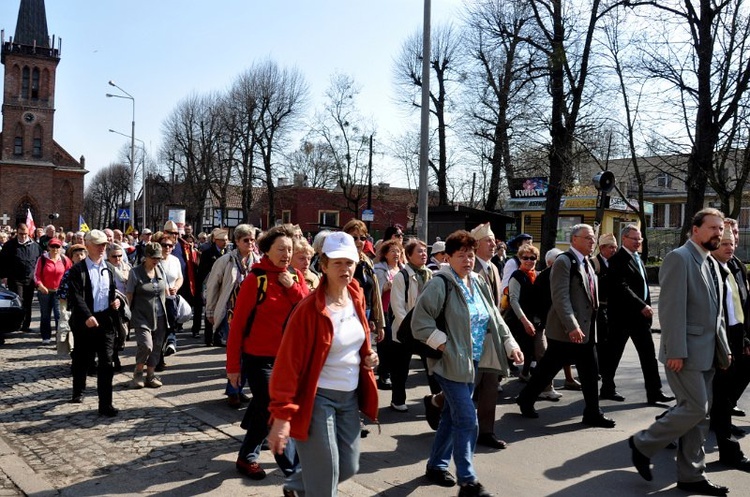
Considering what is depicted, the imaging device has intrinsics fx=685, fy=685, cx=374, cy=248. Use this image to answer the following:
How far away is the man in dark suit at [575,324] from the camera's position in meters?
6.45

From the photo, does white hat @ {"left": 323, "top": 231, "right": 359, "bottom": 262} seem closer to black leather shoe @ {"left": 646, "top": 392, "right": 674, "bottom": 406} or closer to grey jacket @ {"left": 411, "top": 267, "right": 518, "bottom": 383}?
grey jacket @ {"left": 411, "top": 267, "right": 518, "bottom": 383}

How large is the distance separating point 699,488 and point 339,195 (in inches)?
2156

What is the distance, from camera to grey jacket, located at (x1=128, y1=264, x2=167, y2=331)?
7.89 m

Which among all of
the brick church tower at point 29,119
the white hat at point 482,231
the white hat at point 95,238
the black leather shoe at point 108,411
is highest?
the brick church tower at point 29,119

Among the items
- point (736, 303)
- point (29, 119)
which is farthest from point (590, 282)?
point (29, 119)

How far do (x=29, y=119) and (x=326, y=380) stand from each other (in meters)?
75.8

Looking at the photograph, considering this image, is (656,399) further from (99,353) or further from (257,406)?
(99,353)

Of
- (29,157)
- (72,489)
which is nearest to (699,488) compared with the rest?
(72,489)

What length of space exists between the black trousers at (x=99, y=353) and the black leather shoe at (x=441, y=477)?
3.35 metres

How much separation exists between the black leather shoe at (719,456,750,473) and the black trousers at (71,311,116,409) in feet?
17.8

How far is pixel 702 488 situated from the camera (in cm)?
475

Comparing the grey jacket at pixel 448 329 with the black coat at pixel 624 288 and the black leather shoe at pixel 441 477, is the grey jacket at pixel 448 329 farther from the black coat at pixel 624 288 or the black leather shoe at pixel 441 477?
the black coat at pixel 624 288

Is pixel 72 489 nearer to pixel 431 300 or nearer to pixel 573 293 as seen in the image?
pixel 431 300

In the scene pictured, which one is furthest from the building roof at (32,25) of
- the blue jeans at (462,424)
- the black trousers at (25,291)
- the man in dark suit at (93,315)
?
the blue jeans at (462,424)
